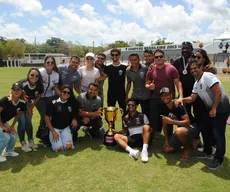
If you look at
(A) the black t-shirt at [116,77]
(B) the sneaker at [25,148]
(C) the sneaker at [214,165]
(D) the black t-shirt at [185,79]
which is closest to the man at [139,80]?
(A) the black t-shirt at [116,77]

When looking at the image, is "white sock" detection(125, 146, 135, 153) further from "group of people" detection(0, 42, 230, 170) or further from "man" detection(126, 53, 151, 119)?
"man" detection(126, 53, 151, 119)

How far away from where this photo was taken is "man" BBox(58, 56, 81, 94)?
628 cm

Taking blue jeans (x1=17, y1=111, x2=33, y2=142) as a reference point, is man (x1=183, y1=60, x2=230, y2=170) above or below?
above

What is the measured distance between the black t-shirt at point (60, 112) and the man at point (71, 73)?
2.69ft

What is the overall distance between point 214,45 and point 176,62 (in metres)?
48.2

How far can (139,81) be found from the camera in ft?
19.7

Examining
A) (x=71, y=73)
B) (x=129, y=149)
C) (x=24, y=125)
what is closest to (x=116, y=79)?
(x=71, y=73)

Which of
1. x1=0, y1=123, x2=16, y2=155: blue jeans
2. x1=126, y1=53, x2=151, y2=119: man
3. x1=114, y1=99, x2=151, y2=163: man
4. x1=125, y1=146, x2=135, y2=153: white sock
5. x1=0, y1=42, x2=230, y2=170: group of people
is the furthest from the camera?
x1=126, y1=53, x2=151, y2=119: man

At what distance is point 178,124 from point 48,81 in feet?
9.74

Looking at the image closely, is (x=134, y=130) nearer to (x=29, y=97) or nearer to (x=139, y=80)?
(x=139, y=80)

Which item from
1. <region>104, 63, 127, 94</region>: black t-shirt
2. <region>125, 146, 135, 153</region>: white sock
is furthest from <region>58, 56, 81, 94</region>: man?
<region>125, 146, 135, 153</region>: white sock

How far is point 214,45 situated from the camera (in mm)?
49750

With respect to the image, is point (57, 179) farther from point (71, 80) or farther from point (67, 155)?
point (71, 80)

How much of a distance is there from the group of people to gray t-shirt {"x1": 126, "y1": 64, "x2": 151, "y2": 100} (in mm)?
23
